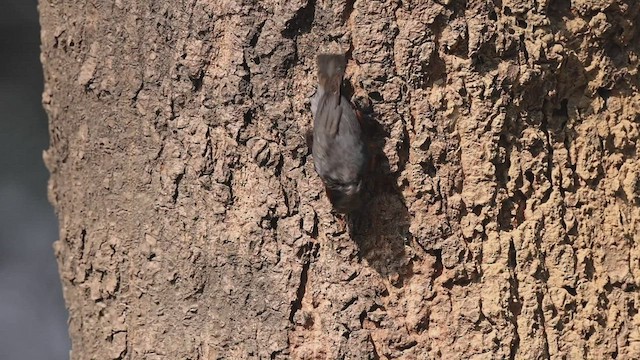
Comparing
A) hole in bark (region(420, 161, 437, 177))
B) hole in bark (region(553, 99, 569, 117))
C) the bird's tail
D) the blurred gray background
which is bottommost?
the blurred gray background

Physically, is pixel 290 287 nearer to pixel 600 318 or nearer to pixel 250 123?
pixel 250 123

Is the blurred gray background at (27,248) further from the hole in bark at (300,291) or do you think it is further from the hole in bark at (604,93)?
the hole in bark at (604,93)

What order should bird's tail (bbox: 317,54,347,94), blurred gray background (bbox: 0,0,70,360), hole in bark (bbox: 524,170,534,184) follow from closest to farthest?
bird's tail (bbox: 317,54,347,94) → hole in bark (bbox: 524,170,534,184) → blurred gray background (bbox: 0,0,70,360)

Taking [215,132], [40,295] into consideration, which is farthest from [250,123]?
[40,295]

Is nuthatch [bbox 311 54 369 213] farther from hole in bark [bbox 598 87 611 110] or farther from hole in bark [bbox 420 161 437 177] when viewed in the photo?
hole in bark [bbox 598 87 611 110]

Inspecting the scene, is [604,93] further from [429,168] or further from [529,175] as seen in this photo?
[429,168]

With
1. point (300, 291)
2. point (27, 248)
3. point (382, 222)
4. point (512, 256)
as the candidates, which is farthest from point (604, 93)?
point (27, 248)

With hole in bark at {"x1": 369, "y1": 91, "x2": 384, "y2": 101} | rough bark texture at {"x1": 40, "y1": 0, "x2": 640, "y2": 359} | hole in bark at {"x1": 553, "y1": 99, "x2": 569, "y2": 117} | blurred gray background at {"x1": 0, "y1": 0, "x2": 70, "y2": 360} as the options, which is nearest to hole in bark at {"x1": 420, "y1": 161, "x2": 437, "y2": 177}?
rough bark texture at {"x1": 40, "y1": 0, "x2": 640, "y2": 359}
